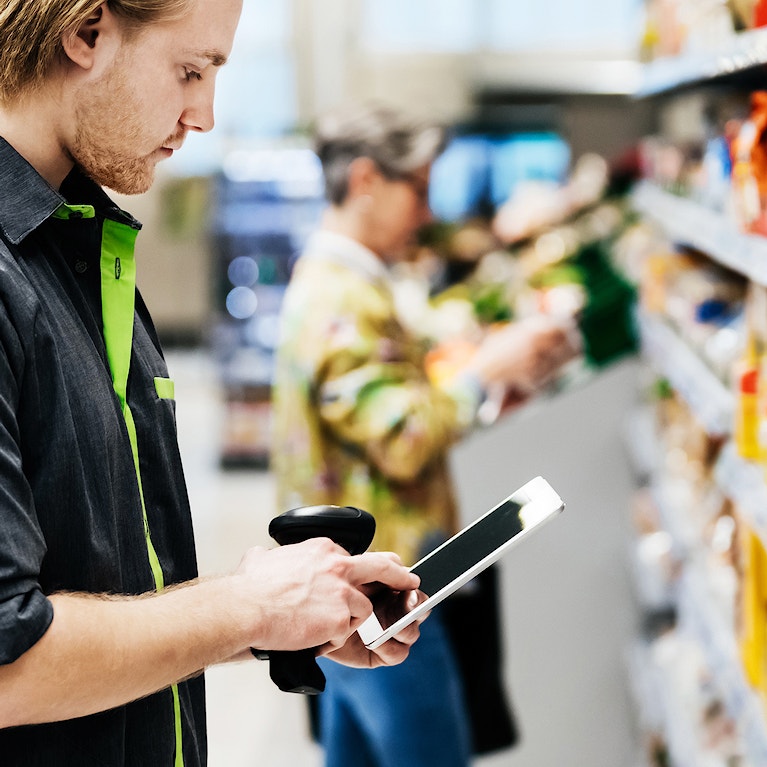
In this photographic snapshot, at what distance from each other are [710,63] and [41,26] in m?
1.36

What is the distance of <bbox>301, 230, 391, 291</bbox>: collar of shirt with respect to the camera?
2650 millimetres

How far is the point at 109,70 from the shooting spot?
1.17 metres

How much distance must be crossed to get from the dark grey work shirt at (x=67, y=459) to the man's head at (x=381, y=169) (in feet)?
4.71

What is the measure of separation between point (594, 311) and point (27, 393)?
2.67 m

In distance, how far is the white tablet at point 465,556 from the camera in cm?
127

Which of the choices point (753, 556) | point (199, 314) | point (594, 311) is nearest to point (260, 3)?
point (199, 314)

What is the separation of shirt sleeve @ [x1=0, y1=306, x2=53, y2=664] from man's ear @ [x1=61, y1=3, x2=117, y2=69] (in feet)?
0.96

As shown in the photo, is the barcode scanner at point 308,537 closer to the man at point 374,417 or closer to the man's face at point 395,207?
the man at point 374,417

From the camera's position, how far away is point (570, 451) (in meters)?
3.47

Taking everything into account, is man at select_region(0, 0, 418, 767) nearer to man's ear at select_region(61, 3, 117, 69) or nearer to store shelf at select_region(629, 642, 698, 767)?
man's ear at select_region(61, 3, 117, 69)

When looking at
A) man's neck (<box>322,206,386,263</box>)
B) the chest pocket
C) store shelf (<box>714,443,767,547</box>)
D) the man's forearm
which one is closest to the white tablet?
the man's forearm

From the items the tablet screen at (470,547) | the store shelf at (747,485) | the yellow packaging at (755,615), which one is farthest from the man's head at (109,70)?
the yellow packaging at (755,615)

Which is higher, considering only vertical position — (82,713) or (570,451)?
(82,713)

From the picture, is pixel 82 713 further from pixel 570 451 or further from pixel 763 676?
pixel 570 451
